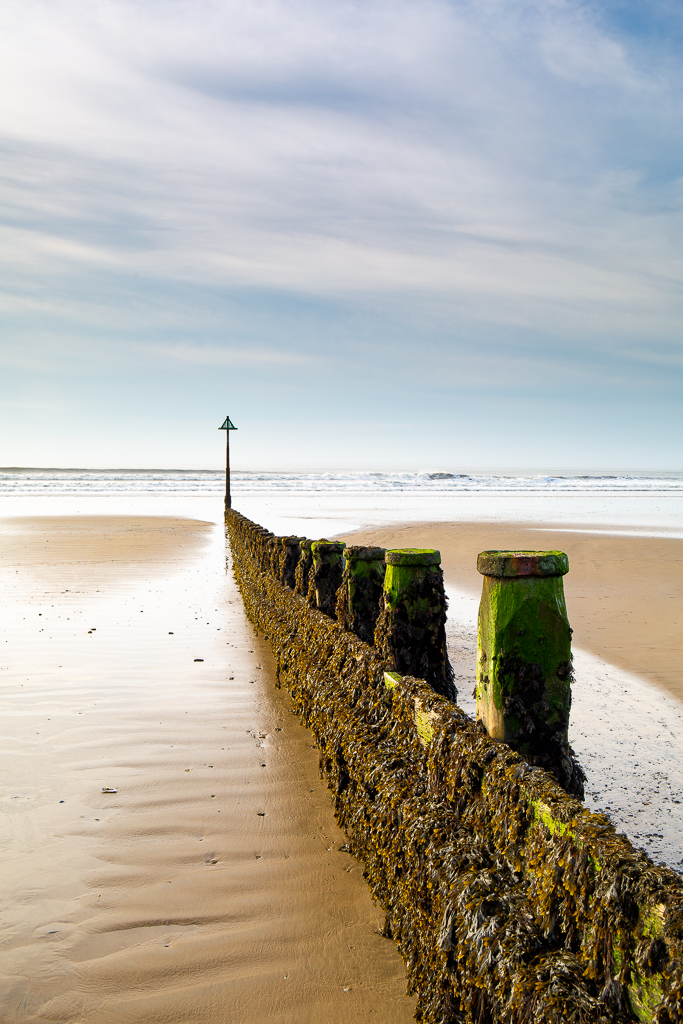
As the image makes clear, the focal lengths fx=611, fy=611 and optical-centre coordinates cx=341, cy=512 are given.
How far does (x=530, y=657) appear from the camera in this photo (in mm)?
2410

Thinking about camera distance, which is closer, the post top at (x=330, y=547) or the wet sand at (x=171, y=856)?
the wet sand at (x=171, y=856)

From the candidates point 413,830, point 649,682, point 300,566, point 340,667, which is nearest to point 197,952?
point 413,830

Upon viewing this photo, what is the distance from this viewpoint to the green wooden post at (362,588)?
4262 millimetres

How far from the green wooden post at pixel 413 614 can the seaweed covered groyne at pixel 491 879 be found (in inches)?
6.4

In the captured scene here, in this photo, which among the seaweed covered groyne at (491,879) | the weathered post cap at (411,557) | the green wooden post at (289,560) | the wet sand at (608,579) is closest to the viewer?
the seaweed covered groyne at (491,879)

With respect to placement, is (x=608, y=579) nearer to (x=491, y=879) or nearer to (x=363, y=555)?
(x=363, y=555)

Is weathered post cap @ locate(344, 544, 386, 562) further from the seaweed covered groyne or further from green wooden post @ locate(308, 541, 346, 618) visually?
green wooden post @ locate(308, 541, 346, 618)

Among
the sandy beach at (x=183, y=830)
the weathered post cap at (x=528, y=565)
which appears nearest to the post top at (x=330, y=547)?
the sandy beach at (x=183, y=830)

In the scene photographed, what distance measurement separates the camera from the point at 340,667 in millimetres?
3938

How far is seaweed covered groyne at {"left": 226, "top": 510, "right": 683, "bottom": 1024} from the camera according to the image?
1.44m

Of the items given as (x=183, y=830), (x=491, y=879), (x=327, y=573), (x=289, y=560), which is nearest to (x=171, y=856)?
(x=183, y=830)

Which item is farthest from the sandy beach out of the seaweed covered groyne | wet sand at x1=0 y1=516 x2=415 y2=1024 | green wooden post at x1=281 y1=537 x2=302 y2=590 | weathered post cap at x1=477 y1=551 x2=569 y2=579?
weathered post cap at x1=477 y1=551 x2=569 y2=579

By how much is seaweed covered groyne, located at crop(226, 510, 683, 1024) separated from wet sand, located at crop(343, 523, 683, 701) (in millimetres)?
4703

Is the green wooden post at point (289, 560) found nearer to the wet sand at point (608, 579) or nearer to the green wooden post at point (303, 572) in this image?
the green wooden post at point (303, 572)
